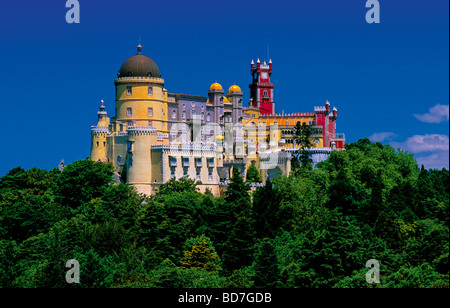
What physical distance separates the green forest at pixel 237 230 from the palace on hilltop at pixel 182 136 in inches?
227

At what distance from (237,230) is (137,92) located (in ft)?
137

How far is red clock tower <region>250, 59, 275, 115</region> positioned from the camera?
14638 cm

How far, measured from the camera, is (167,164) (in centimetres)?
10256

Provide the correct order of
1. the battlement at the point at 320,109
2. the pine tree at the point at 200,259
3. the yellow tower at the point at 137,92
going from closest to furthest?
the pine tree at the point at 200,259
the yellow tower at the point at 137,92
the battlement at the point at 320,109

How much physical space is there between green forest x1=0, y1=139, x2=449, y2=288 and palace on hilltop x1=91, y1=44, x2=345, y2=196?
5.76 metres

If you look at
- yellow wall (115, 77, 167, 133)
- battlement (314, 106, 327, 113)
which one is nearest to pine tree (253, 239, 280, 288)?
yellow wall (115, 77, 167, 133)

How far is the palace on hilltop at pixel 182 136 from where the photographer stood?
10306 centimetres

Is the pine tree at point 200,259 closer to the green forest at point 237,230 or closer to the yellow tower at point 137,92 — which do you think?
the green forest at point 237,230

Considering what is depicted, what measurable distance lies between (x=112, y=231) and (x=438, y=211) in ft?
82.6

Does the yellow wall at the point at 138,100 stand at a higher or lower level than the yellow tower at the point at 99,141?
higher

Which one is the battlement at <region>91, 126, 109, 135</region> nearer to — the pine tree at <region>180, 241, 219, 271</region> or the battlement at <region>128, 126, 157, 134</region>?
the battlement at <region>128, 126, 157, 134</region>

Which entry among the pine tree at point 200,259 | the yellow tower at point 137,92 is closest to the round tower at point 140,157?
the yellow tower at point 137,92
